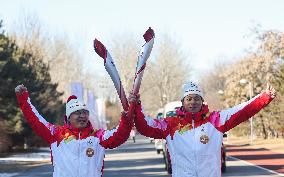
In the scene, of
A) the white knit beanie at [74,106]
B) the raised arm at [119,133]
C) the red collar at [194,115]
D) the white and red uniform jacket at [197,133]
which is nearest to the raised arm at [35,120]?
the white knit beanie at [74,106]

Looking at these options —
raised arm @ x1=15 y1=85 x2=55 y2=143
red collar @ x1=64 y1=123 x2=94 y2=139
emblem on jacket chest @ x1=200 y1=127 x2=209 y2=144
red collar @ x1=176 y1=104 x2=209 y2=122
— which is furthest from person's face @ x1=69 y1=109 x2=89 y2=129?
emblem on jacket chest @ x1=200 y1=127 x2=209 y2=144

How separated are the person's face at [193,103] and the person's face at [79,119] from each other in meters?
1.02

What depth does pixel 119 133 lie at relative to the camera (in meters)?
7.51

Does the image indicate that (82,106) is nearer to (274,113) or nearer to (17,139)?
(17,139)

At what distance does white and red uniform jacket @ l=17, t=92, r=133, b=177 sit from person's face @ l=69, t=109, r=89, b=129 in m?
0.05

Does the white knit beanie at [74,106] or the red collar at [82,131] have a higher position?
the white knit beanie at [74,106]

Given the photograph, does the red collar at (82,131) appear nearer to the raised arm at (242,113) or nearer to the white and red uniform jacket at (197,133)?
the white and red uniform jacket at (197,133)

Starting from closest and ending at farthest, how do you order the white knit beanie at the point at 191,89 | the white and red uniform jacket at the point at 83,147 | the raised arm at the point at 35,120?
1. the white and red uniform jacket at the point at 83,147
2. the white knit beanie at the point at 191,89
3. the raised arm at the point at 35,120

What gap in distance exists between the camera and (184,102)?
767 cm

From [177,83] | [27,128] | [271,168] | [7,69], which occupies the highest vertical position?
[177,83]

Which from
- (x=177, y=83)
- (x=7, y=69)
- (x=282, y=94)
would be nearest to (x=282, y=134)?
(x=282, y=94)

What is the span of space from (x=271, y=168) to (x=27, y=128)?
75.7 feet

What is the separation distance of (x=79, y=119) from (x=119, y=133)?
1.45 ft

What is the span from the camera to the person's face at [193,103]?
7.55m
